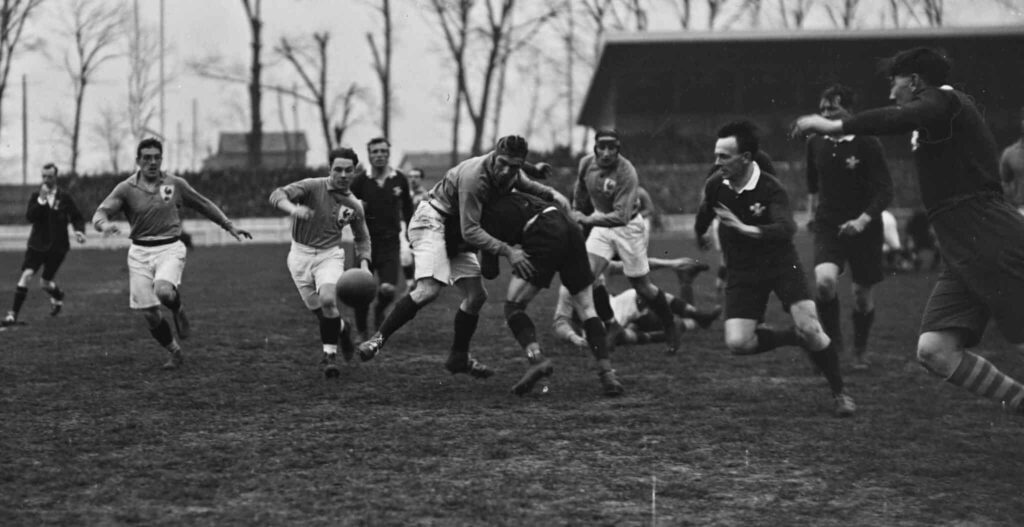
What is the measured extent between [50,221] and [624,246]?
740cm

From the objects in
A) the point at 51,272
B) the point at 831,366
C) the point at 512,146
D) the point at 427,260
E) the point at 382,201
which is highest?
the point at 512,146

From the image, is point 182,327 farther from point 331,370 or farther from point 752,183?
point 752,183

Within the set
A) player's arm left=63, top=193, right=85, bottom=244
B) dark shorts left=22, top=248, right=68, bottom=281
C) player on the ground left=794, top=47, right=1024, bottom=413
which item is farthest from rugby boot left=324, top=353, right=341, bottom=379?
dark shorts left=22, top=248, right=68, bottom=281

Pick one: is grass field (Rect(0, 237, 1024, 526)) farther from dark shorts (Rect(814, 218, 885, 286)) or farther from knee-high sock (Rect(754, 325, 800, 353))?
dark shorts (Rect(814, 218, 885, 286))

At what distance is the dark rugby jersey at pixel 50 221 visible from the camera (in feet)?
43.8

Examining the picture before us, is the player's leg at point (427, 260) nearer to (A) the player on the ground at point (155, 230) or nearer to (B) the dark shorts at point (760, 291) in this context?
(A) the player on the ground at point (155, 230)

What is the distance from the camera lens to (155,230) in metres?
9.23

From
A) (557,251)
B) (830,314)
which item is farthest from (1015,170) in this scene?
(557,251)

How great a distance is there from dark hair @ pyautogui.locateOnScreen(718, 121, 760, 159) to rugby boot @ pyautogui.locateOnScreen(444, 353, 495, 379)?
245cm

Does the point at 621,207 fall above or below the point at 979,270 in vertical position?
above

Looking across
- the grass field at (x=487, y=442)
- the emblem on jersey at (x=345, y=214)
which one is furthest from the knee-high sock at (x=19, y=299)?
the emblem on jersey at (x=345, y=214)

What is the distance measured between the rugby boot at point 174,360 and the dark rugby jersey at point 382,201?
244 centimetres

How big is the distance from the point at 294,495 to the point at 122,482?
0.87 metres

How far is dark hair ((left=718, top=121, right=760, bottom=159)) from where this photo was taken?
682 centimetres
